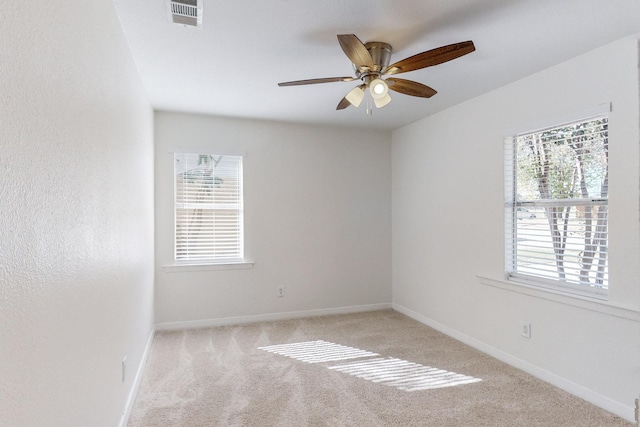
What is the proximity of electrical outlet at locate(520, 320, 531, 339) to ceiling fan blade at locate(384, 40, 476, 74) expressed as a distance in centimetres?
220

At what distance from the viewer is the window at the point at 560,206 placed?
2508 mm

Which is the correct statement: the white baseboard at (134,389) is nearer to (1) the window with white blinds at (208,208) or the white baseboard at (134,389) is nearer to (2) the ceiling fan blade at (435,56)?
(1) the window with white blinds at (208,208)

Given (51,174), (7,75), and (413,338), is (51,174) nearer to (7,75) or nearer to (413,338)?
(7,75)

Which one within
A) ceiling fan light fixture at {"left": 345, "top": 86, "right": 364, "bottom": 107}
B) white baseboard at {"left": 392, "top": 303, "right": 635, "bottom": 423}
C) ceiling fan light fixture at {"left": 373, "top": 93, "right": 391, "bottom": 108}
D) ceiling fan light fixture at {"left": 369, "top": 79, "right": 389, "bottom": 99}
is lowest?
white baseboard at {"left": 392, "top": 303, "right": 635, "bottom": 423}

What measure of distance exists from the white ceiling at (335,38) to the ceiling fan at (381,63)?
124mm

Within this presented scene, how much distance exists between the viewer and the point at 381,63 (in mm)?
2385

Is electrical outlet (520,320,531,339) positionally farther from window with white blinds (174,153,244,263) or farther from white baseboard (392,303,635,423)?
window with white blinds (174,153,244,263)

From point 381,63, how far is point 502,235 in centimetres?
189

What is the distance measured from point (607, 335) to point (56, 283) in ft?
10.1

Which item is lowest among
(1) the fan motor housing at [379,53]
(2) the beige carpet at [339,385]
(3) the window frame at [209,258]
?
(2) the beige carpet at [339,385]

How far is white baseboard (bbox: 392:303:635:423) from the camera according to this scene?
2.31m

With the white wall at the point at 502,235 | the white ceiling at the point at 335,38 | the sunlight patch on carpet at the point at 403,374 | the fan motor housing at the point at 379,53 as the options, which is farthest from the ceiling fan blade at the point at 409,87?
the sunlight patch on carpet at the point at 403,374

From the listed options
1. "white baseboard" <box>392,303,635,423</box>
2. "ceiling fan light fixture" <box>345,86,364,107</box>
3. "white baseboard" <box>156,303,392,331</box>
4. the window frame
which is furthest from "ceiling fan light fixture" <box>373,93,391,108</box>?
"white baseboard" <box>156,303,392,331</box>

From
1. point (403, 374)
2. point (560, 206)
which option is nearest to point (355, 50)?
point (560, 206)
